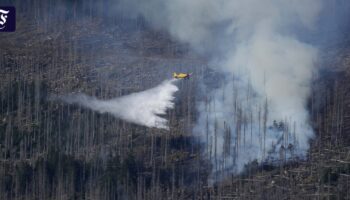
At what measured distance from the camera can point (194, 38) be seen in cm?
10806

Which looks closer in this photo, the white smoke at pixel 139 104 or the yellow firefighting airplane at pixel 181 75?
the white smoke at pixel 139 104

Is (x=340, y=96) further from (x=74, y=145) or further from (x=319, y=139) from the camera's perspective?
(x=74, y=145)

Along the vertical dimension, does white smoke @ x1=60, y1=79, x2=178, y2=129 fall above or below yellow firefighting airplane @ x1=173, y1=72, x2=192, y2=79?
below

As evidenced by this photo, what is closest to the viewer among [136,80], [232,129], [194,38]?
[232,129]

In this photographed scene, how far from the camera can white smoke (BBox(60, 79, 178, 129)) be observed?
9312 cm

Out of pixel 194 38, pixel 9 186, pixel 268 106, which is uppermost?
pixel 194 38

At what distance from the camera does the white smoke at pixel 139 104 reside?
306 ft

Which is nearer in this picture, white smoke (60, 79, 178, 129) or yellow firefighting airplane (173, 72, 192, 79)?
white smoke (60, 79, 178, 129)

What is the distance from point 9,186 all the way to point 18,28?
A: 104 feet

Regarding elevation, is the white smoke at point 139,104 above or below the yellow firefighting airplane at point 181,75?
below

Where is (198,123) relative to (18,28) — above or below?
below

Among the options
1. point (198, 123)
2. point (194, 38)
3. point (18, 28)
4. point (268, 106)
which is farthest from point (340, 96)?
point (18, 28)

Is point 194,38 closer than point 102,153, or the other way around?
point 102,153

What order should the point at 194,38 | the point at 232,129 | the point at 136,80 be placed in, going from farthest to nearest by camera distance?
the point at 194,38 < the point at 136,80 < the point at 232,129
